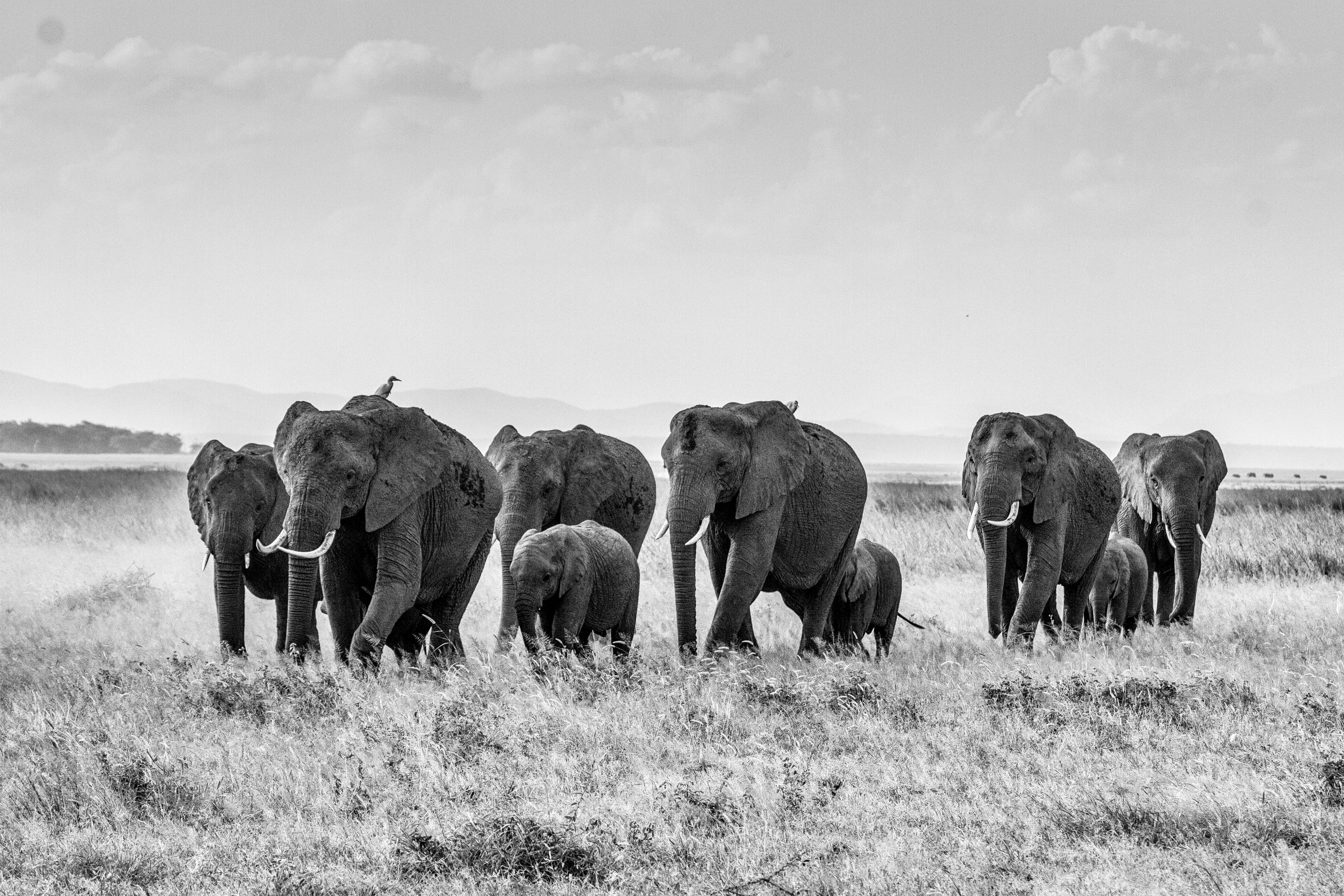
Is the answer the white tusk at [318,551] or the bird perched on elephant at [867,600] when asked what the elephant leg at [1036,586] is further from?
the white tusk at [318,551]

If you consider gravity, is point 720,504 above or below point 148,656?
above

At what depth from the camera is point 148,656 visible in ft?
49.6

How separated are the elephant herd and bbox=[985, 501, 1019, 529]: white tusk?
47 mm

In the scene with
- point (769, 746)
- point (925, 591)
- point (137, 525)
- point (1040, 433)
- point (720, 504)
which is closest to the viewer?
point (769, 746)

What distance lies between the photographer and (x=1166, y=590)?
19094 millimetres

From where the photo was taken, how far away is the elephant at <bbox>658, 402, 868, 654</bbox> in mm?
13070

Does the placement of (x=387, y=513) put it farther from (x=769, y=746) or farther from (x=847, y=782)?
(x=847, y=782)

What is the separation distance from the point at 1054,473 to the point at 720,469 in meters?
3.97

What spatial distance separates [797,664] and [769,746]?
3910 millimetres

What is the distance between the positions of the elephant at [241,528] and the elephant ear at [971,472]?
22.9 ft

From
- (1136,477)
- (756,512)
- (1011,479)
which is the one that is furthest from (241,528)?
(1136,477)

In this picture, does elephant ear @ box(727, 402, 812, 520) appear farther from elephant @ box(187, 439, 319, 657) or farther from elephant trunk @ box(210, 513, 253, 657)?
elephant trunk @ box(210, 513, 253, 657)

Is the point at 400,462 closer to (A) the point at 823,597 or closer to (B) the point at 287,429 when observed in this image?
(B) the point at 287,429

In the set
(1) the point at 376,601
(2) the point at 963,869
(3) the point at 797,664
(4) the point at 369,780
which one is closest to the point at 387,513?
(1) the point at 376,601
